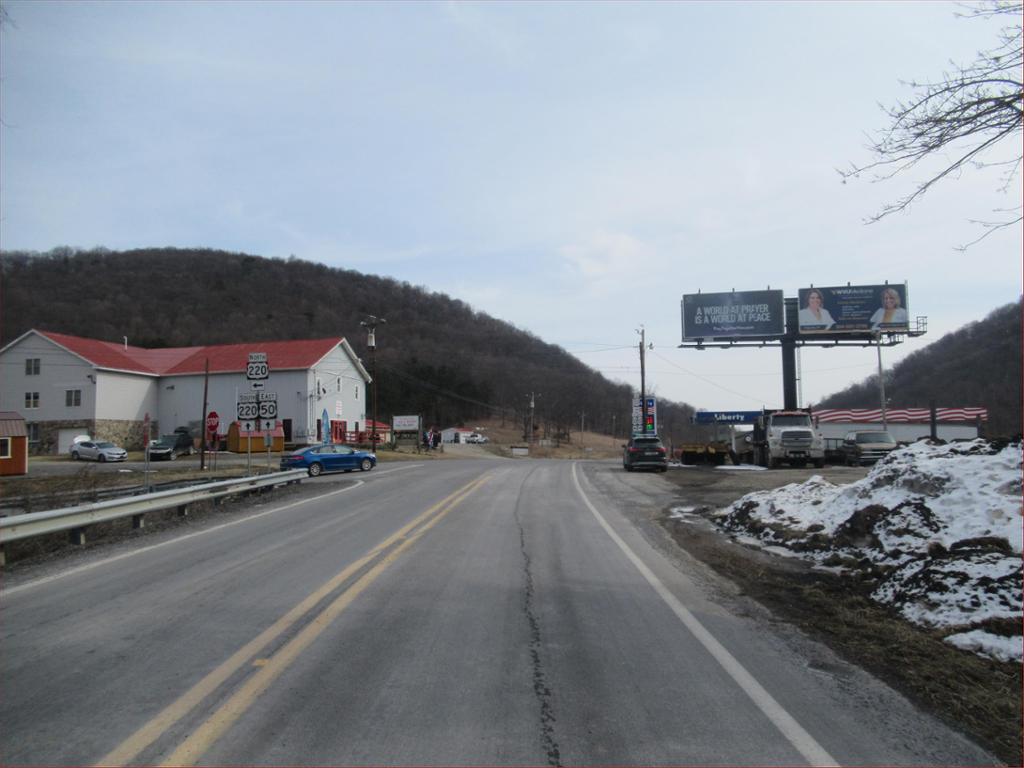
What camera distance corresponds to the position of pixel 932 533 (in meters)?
8.91

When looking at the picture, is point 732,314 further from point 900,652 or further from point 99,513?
point 900,652

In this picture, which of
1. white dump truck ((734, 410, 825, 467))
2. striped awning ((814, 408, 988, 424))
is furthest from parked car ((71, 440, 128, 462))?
striped awning ((814, 408, 988, 424))

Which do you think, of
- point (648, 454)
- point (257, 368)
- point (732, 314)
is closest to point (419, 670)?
point (257, 368)

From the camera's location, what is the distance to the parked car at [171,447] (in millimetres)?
46531

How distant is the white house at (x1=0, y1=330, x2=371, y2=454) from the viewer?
55.0 m

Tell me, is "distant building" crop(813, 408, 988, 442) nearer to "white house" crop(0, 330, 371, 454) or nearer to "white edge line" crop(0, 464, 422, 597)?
"white house" crop(0, 330, 371, 454)

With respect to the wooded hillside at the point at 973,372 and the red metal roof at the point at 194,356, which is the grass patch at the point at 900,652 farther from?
the red metal roof at the point at 194,356

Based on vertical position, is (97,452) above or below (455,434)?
below

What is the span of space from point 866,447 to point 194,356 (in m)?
55.1

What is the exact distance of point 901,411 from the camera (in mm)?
64188

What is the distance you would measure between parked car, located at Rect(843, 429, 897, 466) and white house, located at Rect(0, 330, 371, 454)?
128 feet

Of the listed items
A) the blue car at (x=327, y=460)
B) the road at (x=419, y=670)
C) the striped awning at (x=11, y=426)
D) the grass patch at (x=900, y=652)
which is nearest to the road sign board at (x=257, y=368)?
the blue car at (x=327, y=460)

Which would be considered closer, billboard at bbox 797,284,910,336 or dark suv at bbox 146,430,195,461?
dark suv at bbox 146,430,195,461

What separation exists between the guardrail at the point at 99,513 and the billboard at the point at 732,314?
3741cm
